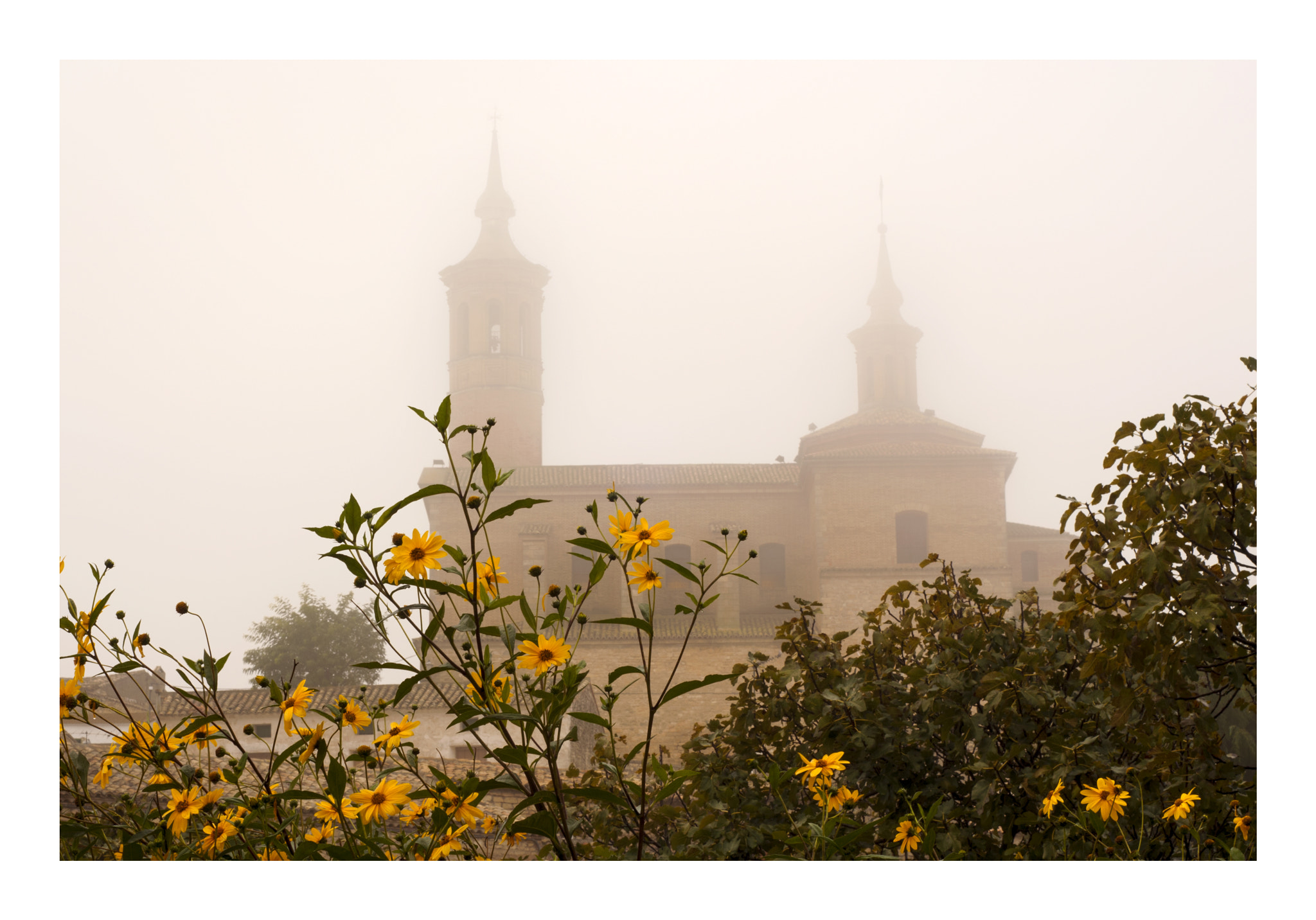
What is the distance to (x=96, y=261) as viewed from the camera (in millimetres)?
5527

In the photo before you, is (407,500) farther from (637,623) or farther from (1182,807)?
(1182,807)

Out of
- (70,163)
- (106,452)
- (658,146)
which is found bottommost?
(106,452)

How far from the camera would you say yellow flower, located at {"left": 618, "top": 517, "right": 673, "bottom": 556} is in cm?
208

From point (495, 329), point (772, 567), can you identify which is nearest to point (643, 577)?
point (772, 567)

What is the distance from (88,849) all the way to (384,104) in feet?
14.4

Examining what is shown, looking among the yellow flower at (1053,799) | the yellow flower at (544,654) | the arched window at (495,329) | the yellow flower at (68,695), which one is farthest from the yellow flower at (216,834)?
the arched window at (495,329)

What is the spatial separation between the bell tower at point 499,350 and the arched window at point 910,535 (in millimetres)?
6278

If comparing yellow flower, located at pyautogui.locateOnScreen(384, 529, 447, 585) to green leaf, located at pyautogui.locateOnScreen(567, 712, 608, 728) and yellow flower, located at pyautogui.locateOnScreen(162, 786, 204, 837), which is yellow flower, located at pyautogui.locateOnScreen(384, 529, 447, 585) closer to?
green leaf, located at pyautogui.locateOnScreen(567, 712, 608, 728)

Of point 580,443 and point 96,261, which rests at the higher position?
point 96,261

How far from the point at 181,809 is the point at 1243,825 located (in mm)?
2637

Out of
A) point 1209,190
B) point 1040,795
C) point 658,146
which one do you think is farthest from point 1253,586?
point 658,146

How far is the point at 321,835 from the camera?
233cm

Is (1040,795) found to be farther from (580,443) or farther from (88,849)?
(580,443)

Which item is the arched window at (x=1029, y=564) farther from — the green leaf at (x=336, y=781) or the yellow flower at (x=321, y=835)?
the green leaf at (x=336, y=781)
